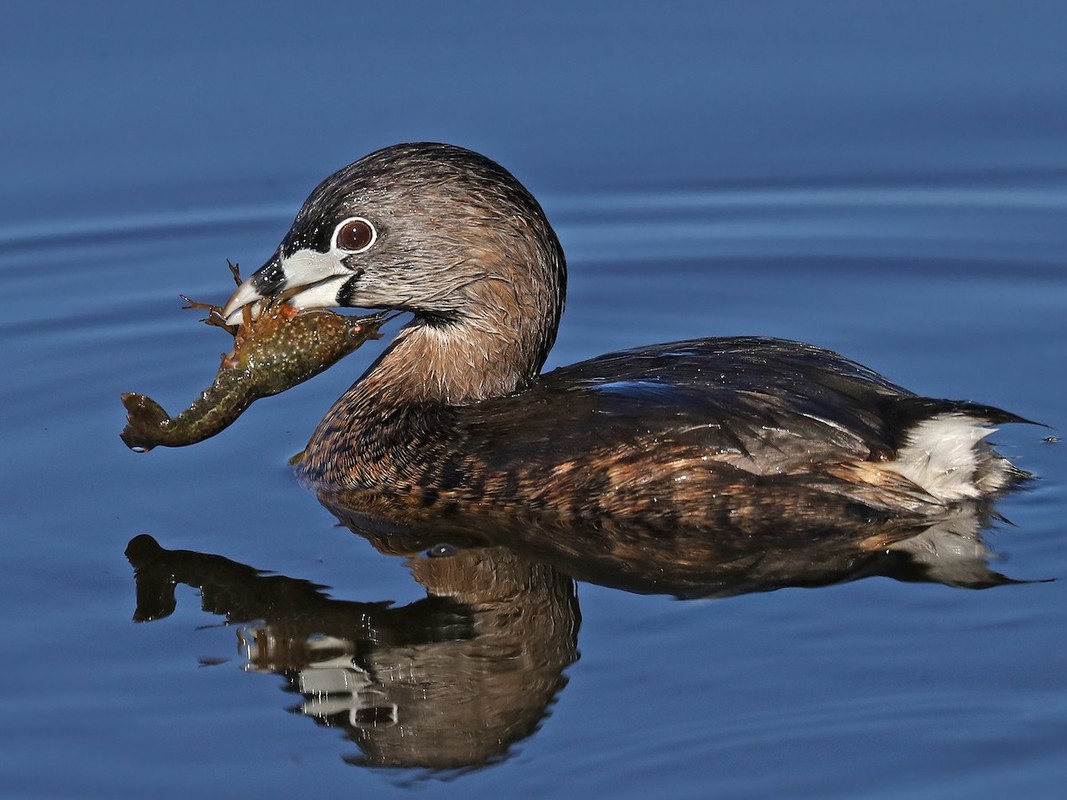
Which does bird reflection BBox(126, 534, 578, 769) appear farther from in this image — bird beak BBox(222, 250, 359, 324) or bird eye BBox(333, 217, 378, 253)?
bird eye BBox(333, 217, 378, 253)

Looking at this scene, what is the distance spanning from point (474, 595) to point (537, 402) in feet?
3.26

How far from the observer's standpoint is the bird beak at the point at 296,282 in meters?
8.09

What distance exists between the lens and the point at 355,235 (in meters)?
8.25

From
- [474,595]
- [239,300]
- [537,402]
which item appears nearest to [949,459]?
[537,402]

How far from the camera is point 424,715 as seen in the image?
21.5 ft

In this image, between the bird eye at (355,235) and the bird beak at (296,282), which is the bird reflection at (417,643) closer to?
the bird beak at (296,282)

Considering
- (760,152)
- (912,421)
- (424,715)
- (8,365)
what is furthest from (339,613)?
(760,152)

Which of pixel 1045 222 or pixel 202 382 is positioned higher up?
pixel 1045 222

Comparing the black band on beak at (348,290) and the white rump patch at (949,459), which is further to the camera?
the black band on beak at (348,290)

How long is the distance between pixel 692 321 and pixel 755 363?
2218 mm

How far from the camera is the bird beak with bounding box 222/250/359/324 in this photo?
26.6 feet

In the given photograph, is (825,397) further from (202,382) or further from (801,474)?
(202,382)

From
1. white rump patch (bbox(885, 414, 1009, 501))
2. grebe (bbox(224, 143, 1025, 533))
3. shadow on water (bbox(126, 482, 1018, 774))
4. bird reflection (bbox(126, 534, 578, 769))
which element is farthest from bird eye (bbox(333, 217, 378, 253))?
white rump patch (bbox(885, 414, 1009, 501))

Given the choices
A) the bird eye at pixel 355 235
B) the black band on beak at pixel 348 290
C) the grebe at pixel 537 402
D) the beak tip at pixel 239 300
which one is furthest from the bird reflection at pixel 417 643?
the bird eye at pixel 355 235
